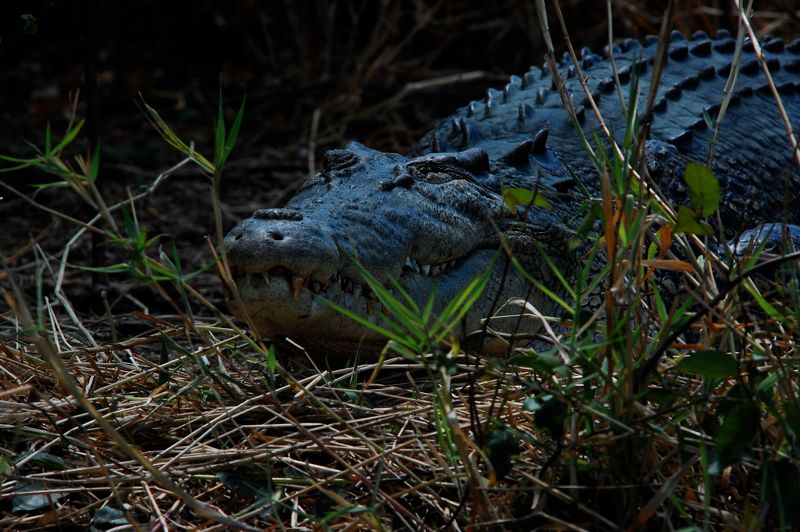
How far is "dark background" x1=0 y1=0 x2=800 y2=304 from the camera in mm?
5094

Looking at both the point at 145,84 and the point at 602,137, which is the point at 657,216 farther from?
the point at 145,84

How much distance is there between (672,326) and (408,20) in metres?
5.19

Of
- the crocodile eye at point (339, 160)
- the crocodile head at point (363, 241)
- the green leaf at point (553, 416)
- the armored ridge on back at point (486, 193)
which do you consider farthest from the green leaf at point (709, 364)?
the crocodile eye at point (339, 160)

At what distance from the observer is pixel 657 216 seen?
1.65m

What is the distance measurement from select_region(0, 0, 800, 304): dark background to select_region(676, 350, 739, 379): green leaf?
3270 mm

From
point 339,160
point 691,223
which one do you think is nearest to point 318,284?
point 339,160

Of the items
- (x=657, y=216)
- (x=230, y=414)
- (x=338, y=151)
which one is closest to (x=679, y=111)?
(x=338, y=151)

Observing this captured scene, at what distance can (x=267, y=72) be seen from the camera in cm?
641

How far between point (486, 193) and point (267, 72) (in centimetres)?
410

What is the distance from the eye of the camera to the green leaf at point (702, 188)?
1540 millimetres

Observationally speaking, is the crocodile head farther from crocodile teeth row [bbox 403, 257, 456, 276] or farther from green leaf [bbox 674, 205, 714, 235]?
green leaf [bbox 674, 205, 714, 235]

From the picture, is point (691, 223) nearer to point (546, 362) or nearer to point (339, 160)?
point (546, 362)

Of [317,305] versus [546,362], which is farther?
[317,305]

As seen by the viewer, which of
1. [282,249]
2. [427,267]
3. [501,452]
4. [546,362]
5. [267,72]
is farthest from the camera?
[267,72]
